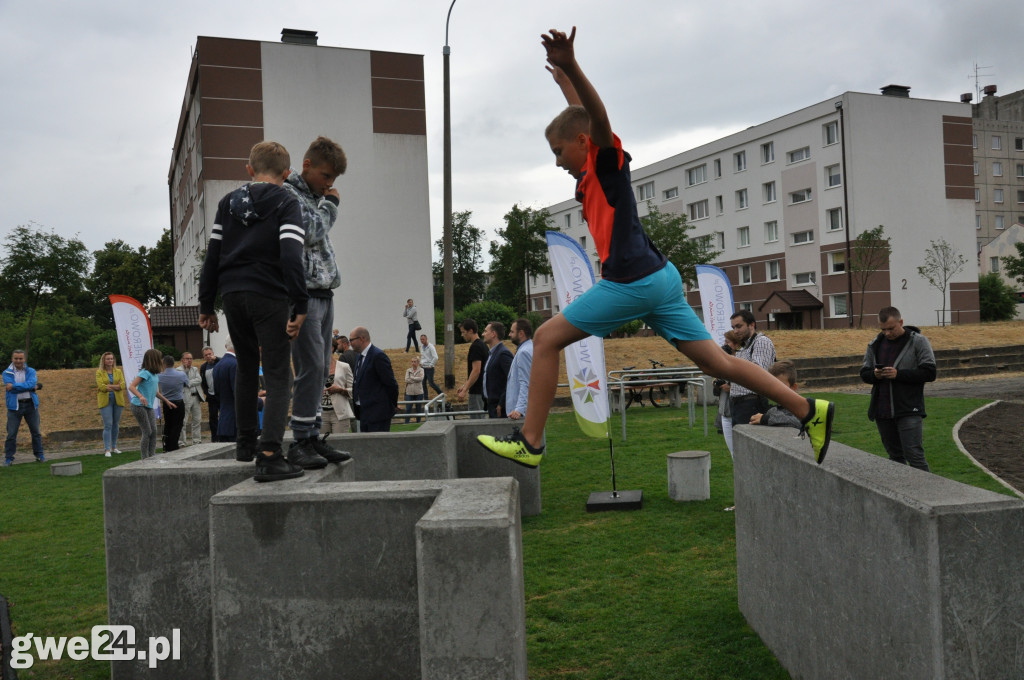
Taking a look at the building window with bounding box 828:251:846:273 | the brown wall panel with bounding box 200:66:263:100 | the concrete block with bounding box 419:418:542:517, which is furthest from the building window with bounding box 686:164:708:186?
the concrete block with bounding box 419:418:542:517

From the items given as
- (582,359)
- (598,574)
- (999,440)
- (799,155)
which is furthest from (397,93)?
(598,574)

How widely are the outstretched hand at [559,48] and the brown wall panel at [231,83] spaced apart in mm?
42723

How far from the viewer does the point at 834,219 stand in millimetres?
53875

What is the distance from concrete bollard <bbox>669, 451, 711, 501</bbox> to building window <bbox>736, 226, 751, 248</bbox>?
54390 mm

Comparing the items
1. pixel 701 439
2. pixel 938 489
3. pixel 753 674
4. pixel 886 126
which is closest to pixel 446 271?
→ pixel 701 439

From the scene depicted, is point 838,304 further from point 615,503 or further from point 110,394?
point 615,503

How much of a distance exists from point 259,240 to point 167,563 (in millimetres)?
1788

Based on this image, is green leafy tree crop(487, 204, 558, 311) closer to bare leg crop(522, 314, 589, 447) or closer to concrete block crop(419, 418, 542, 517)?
concrete block crop(419, 418, 542, 517)

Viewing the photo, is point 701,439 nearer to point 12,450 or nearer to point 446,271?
point 446,271

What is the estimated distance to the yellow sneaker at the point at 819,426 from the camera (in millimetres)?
3805

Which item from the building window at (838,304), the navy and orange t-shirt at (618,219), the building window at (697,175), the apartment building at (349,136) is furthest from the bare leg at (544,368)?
the building window at (697,175)

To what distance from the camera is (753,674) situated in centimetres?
450

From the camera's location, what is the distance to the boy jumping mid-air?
12.6ft

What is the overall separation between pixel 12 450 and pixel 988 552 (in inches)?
749
